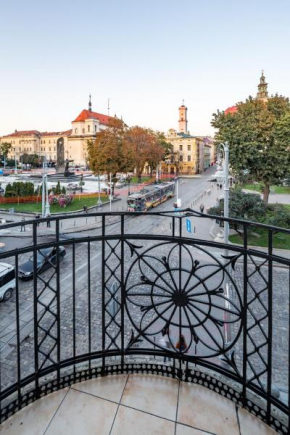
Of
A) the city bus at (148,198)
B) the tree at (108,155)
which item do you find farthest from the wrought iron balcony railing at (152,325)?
the tree at (108,155)

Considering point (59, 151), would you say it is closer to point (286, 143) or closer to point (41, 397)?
point (286, 143)

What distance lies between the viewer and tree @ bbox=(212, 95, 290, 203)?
22.8 m

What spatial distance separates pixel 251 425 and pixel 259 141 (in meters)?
22.4

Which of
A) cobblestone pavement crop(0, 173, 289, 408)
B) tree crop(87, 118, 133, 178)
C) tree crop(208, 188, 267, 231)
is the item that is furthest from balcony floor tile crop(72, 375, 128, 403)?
tree crop(87, 118, 133, 178)

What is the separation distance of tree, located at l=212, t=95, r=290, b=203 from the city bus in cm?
1167

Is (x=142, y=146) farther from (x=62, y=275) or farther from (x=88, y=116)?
(x=88, y=116)

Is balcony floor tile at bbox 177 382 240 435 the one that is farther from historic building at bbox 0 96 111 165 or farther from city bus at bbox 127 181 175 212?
historic building at bbox 0 96 111 165

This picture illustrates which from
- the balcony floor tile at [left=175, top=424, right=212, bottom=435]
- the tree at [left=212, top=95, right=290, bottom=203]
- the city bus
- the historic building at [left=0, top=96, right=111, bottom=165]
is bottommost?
the balcony floor tile at [left=175, top=424, right=212, bottom=435]

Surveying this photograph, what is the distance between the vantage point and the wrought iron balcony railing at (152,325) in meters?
3.63

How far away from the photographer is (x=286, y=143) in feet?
74.7

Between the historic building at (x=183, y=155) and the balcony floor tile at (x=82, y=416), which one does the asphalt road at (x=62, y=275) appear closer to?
the balcony floor tile at (x=82, y=416)

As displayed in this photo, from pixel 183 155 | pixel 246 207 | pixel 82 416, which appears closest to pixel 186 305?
pixel 82 416

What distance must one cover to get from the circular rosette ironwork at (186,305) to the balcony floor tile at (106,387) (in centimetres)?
65

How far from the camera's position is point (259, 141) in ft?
76.3
